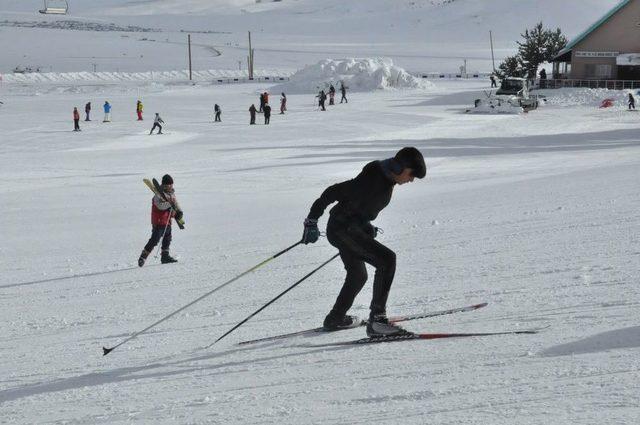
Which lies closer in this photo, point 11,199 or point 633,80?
point 11,199

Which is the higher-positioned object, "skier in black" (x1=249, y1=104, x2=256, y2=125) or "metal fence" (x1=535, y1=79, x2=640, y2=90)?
"metal fence" (x1=535, y1=79, x2=640, y2=90)

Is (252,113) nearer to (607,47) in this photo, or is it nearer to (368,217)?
(368,217)

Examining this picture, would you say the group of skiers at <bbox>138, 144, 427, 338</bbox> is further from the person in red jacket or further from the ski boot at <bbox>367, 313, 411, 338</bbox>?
the person in red jacket

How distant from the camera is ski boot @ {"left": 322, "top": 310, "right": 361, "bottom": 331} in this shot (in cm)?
608

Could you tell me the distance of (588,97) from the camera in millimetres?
47594

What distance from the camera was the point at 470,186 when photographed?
17.1 metres

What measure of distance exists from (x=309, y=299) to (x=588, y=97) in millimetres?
43248

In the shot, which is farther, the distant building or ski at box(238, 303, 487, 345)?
the distant building

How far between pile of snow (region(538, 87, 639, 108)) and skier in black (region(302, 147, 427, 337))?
41.7 m

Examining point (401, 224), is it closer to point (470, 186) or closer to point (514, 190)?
point (514, 190)

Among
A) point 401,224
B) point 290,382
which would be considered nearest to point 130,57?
point 401,224

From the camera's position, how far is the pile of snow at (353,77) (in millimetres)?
59062

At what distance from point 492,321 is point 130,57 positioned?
100 m

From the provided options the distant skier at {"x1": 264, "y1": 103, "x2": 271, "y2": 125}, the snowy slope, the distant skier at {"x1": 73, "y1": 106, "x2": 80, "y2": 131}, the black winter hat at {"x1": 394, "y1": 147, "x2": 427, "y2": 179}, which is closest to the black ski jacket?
the black winter hat at {"x1": 394, "y1": 147, "x2": 427, "y2": 179}
